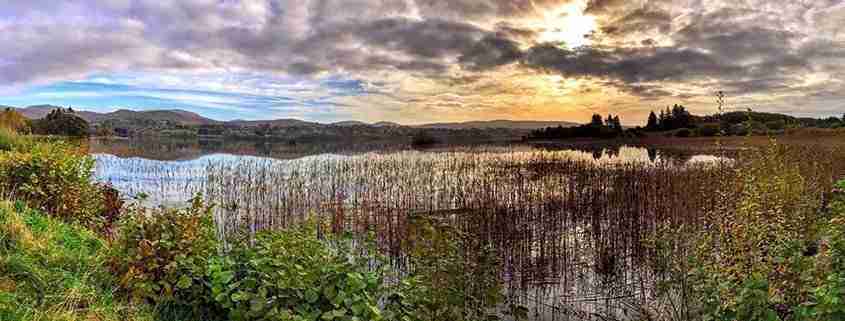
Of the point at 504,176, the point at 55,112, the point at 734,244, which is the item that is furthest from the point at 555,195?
the point at 55,112

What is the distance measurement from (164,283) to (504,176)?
625 inches

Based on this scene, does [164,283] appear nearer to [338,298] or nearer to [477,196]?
[338,298]

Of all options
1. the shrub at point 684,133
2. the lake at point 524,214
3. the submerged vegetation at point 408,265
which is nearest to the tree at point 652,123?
the shrub at point 684,133

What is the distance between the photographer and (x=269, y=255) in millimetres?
4324

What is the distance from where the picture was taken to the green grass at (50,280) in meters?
3.70

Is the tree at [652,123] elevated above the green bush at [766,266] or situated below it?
above

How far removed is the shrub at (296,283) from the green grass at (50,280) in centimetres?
93

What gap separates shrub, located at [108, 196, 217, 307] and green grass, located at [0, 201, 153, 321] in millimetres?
191

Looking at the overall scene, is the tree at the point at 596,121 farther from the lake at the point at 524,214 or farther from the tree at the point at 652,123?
the lake at the point at 524,214

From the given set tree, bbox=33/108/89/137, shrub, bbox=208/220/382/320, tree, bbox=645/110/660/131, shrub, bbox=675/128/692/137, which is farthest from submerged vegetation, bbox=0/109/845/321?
tree, bbox=645/110/660/131

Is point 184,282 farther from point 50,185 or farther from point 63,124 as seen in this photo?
point 63,124

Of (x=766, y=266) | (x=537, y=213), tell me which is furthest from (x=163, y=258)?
(x=537, y=213)

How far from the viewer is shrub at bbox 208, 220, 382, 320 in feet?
12.1

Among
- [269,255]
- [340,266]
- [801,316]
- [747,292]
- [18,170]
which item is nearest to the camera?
[801,316]
